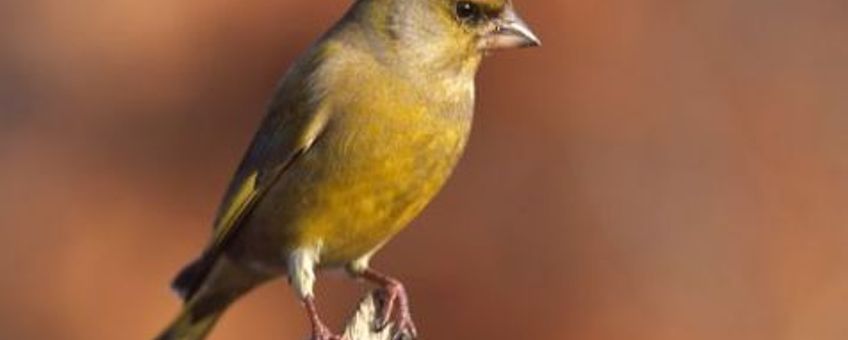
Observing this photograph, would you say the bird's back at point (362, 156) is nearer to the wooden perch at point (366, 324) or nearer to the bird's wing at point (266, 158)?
the bird's wing at point (266, 158)

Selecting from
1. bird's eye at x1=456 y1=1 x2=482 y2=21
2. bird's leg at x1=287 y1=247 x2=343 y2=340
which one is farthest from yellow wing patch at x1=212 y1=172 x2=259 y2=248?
bird's eye at x1=456 y1=1 x2=482 y2=21

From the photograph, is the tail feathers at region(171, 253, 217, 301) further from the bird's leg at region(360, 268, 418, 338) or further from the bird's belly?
the bird's leg at region(360, 268, 418, 338)

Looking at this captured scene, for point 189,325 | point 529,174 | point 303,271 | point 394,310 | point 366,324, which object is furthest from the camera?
point 529,174

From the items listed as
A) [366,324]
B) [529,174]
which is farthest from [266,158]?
[529,174]

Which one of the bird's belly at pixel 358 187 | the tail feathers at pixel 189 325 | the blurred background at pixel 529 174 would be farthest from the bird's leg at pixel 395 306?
the blurred background at pixel 529 174

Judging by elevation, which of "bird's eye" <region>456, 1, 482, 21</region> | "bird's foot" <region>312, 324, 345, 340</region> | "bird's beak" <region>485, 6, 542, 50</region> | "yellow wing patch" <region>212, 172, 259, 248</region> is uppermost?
"bird's eye" <region>456, 1, 482, 21</region>

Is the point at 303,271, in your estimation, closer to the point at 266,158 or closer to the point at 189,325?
the point at 266,158

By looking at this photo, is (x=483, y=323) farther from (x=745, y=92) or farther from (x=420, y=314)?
(x=745, y=92)

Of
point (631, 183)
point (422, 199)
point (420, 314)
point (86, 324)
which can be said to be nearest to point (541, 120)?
point (631, 183)
